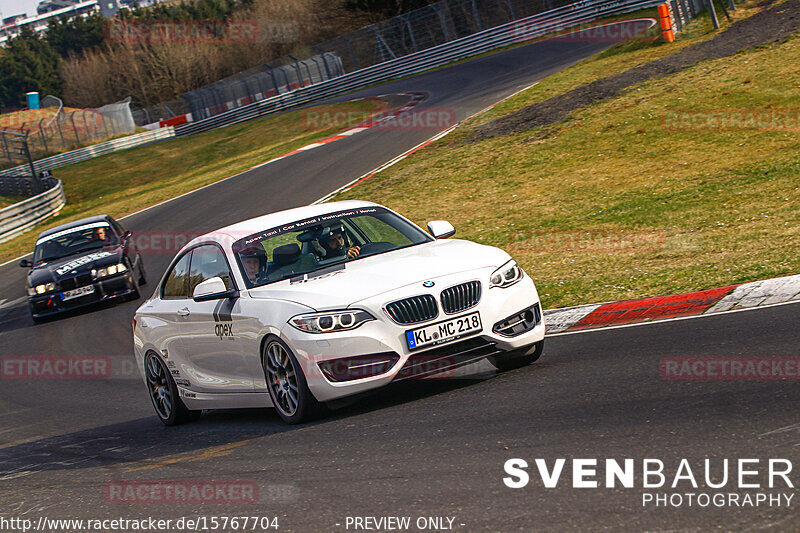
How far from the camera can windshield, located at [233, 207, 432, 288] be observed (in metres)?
7.66

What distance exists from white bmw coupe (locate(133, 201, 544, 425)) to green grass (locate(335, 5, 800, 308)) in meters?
2.93

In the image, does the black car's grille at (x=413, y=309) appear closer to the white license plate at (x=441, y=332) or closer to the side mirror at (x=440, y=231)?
the white license plate at (x=441, y=332)

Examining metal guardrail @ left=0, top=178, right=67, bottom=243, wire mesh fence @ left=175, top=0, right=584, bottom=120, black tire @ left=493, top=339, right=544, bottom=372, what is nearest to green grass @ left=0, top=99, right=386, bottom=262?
metal guardrail @ left=0, top=178, right=67, bottom=243

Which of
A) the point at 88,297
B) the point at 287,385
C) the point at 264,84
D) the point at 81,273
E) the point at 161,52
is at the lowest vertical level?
the point at 88,297

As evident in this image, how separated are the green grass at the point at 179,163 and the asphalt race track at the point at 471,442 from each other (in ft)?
74.0

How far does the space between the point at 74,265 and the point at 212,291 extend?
36.6 feet

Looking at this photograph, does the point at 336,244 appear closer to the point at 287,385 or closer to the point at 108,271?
the point at 287,385

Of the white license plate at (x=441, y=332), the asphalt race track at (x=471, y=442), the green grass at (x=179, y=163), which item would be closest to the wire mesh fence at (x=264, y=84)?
the green grass at (x=179, y=163)

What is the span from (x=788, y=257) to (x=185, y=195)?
23254 millimetres

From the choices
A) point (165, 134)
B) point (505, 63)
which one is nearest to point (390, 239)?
point (505, 63)

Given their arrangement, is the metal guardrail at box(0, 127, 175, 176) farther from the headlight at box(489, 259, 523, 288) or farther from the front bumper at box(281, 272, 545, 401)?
the front bumper at box(281, 272, 545, 401)

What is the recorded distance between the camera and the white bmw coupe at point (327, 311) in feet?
22.0

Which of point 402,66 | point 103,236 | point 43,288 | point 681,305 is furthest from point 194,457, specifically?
point 402,66

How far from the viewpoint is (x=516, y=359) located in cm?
775
